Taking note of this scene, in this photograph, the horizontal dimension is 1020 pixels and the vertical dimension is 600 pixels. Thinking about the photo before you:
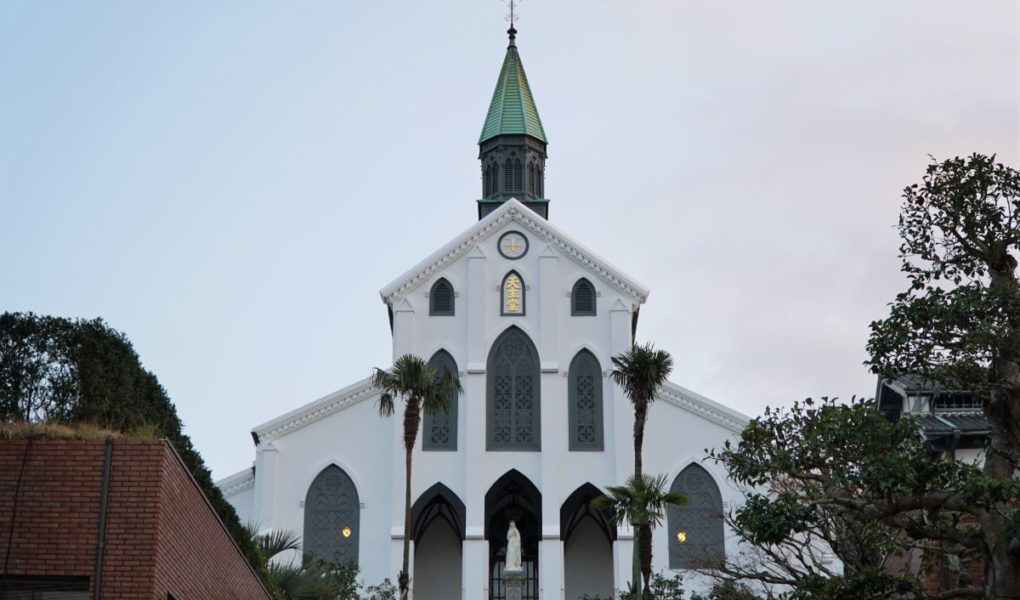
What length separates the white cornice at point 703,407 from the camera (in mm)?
53438

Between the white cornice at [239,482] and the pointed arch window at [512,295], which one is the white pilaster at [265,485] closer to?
the white cornice at [239,482]

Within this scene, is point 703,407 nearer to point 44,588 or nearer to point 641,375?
point 641,375

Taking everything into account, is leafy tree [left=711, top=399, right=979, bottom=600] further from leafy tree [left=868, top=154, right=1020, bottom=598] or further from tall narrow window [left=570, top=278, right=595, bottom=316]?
tall narrow window [left=570, top=278, right=595, bottom=316]

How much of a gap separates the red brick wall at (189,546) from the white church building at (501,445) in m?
29.4

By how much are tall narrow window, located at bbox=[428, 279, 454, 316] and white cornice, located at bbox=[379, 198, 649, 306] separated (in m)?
0.55

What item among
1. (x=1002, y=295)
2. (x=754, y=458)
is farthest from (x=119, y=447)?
(x=1002, y=295)

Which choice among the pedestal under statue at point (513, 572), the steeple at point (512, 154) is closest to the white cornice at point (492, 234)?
the steeple at point (512, 154)

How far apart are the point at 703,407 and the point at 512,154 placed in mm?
15655

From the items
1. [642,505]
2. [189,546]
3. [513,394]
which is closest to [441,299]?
[513,394]

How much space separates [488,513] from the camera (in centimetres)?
5344

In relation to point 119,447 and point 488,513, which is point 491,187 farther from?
point 119,447

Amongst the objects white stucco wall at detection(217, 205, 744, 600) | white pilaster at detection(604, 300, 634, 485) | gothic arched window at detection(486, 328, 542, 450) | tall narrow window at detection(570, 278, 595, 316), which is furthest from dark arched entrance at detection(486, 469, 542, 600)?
tall narrow window at detection(570, 278, 595, 316)

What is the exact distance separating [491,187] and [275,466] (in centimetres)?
1671

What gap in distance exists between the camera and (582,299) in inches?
2197
